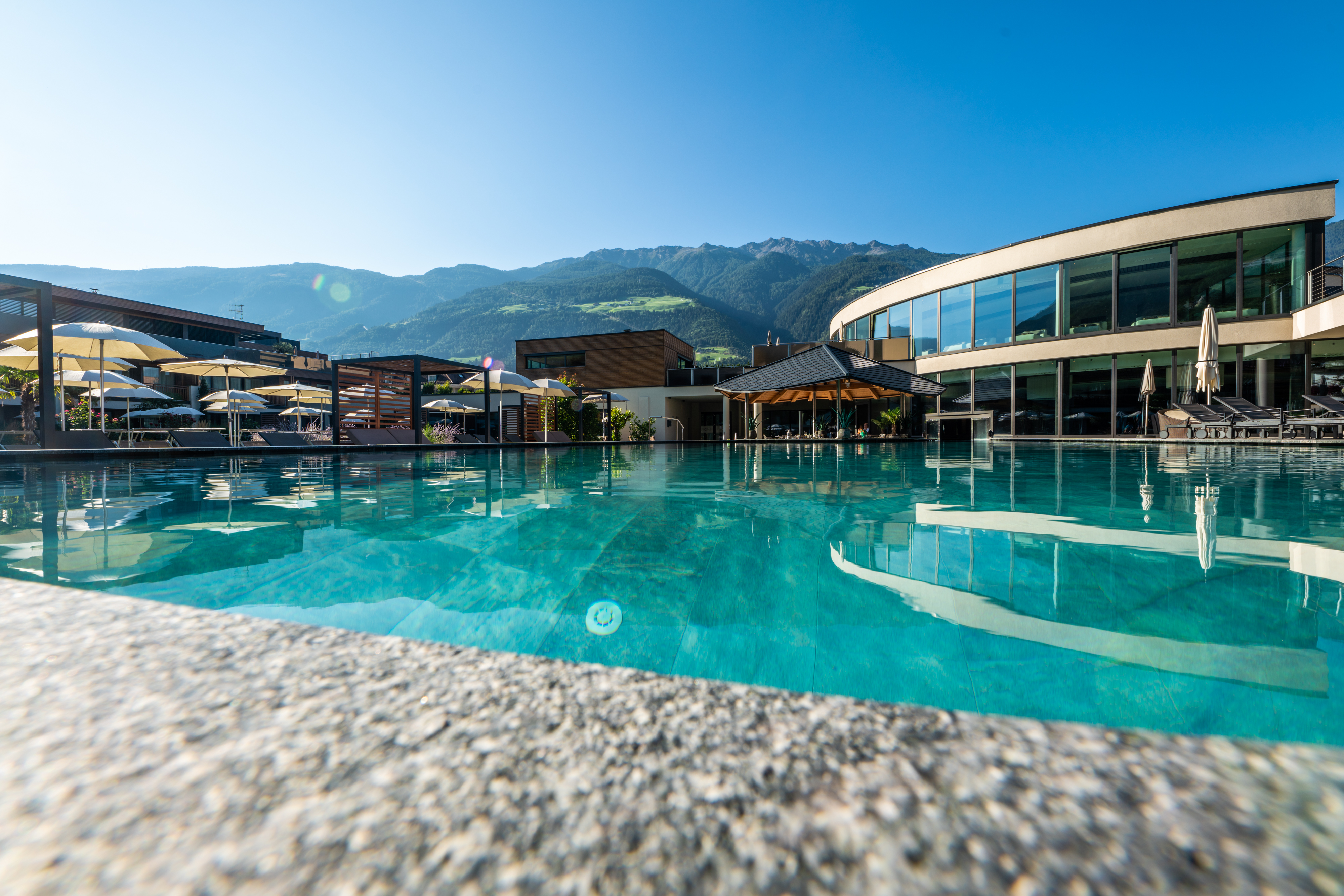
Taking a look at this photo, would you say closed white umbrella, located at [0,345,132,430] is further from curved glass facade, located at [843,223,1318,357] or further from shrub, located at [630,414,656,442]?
curved glass facade, located at [843,223,1318,357]

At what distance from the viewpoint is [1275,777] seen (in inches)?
23.1

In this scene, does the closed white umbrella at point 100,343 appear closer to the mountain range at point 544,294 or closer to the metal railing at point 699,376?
the metal railing at point 699,376

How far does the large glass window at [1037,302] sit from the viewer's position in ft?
64.0

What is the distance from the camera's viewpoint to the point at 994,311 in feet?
69.1

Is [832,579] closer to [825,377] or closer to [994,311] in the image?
[825,377]

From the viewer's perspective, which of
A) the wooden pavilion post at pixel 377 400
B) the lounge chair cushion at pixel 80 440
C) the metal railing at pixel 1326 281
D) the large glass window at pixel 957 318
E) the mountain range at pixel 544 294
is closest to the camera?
the lounge chair cushion at pixel 80 440

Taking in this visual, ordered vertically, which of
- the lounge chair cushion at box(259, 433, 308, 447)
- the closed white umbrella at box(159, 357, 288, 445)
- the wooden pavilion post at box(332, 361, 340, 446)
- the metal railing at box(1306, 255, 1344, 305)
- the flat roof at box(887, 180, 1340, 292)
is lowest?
the lounge chair cushion at box(259, 433, 308, 447)

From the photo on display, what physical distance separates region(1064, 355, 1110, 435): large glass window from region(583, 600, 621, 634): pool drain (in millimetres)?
22562

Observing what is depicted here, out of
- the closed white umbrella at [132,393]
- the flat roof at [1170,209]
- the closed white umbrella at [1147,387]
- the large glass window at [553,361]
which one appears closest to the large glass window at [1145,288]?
the flat roof at [1170,209]

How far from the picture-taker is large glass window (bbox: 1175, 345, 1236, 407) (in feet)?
54.0

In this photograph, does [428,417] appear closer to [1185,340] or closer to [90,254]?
[1185,340]

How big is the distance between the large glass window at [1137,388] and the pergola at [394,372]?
21.4m

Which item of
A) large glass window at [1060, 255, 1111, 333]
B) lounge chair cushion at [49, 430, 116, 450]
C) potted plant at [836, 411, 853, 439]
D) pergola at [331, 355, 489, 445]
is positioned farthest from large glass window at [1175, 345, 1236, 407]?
lounge chair cushion at [49, 430, 116, 450]

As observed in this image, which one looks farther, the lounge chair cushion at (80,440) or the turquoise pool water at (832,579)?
the lounge chair cushion at (80,440)
